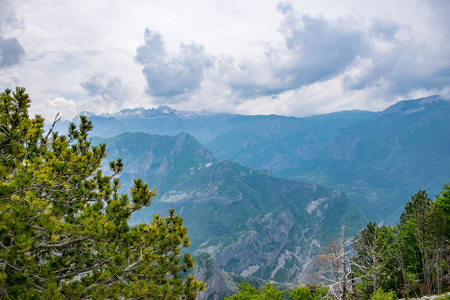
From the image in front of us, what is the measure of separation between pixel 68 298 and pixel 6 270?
7.39 feet

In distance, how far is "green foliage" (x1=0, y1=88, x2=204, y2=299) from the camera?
739 cm

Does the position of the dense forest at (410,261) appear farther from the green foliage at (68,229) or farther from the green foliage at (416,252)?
the green foliage at (68,229)

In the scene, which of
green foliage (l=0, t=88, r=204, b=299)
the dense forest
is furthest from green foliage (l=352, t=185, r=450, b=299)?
green foliage (l=0, t=88, r=204, b=299)

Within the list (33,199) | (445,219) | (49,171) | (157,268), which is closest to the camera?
(33,199)

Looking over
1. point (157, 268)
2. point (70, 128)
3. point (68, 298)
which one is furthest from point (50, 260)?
point (70, 128)

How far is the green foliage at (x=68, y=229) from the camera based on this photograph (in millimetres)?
7387

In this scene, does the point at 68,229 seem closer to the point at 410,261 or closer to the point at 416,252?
the point at 410,261

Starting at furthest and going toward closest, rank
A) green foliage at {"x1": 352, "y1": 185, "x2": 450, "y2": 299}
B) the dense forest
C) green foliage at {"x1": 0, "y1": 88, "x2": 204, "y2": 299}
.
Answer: green foliage at {"x1": 352, "y1": 185, "x2": 450, "y2": 299} < the dense forest < green foliage at {"x1": 0, "y1": 88, "x2": 204, "y2": 299}

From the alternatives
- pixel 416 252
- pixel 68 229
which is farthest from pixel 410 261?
pixel 68 229

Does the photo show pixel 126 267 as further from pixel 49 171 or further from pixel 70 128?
pixel 70 128

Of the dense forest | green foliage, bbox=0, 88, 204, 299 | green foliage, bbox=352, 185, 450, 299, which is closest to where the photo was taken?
green foliage, bbox=0, 88, 204, 299

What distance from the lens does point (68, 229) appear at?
28.3 feet

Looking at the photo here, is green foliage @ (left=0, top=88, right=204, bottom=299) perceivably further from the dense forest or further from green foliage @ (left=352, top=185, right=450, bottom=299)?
A: green foliage @ (left=352, top=185, right=450, bottom=299)

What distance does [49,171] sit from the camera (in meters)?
8.34
